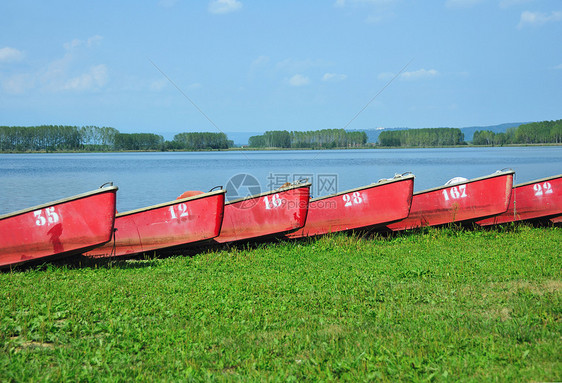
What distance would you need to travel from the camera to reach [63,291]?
7.02 meters

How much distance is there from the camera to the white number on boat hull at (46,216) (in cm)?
888

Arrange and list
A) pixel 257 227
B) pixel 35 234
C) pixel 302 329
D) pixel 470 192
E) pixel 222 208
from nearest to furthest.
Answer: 1. pixel 302 329
2. pixel 35 234
3. pixel 222 208
4. pixel 257 227
5. pixel 470 192

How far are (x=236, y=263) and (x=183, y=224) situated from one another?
169 centimetres

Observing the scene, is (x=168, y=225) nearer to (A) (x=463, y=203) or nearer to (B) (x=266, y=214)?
(B) (x=266, y=214)

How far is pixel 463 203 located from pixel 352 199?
2.82 m

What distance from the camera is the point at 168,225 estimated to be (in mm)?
10406

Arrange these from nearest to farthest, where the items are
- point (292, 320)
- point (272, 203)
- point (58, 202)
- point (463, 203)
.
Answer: point (292, 320) < point (58, 202) < point (272, 203) < point (463, 203)

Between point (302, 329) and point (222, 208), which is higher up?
point (222, 208)

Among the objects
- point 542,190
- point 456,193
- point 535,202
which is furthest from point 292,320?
point 542,190

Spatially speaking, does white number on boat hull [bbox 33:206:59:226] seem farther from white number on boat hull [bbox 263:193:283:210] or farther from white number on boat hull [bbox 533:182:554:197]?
white number on boat hull [bbox 533:182:554:197]

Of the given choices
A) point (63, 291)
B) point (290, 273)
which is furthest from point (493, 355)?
point (63, 291)

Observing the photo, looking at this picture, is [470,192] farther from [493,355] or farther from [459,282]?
[493,355]

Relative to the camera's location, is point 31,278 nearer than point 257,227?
Yes

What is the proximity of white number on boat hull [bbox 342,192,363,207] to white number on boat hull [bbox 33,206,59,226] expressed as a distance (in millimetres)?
6082
